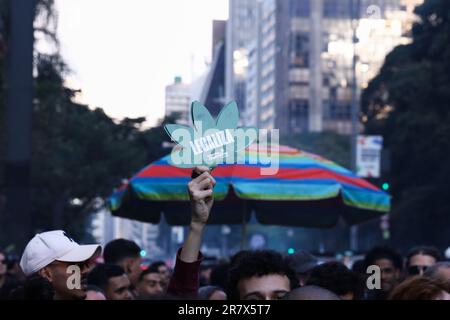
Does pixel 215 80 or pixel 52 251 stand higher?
pixel 215 80

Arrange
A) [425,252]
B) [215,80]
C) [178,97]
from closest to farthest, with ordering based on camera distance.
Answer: [178,97]
[215,80]
[425,252]

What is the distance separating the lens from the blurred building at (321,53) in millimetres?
51656

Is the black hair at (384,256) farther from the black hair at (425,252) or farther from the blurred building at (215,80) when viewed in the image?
the blurred building at (215,80)

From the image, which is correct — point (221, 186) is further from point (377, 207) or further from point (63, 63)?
point (63, 63)

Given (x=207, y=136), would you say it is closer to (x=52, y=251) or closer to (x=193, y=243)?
(x=193, y=243)

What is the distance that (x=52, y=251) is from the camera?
15.1 feet

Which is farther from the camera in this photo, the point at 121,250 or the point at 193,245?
the point at 121,250

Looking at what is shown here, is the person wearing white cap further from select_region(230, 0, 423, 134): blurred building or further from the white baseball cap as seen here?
select_region(230, 0, 423, 134): blurred building

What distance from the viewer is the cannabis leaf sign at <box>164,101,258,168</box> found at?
3.98 m

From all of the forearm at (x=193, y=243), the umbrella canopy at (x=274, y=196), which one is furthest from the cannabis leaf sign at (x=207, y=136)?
the umbrella canopy at (x=274, y=196)

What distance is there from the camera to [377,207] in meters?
9.82

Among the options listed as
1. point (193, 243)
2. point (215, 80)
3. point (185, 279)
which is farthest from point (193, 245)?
point (215, 80)

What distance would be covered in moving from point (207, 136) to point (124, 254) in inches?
165

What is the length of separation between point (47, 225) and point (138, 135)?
67.3 ft
